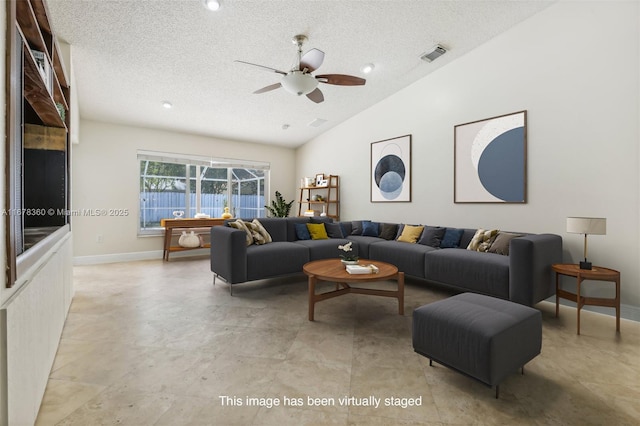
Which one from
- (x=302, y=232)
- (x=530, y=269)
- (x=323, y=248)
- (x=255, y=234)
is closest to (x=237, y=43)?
(x=255, y=234)

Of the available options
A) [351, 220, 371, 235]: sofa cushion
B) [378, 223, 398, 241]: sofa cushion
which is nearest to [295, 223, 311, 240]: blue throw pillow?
[351, 220, 371, 235]: sofa cushion

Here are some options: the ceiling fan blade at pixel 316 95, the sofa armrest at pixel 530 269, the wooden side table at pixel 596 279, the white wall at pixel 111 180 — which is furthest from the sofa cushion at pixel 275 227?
the wooden side table at pixel 596 279

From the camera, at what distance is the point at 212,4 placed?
108 inches

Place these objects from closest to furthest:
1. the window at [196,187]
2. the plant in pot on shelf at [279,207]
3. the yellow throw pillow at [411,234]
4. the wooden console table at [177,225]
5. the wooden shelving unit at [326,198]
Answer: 1. the yellow throw pillow at [411,234]
2. the wooden console table at [177,225]
3. the window at [196,187]
4. the wooden shelving unit at [326,198]
5. the plant in pot on shelf at [279,207]

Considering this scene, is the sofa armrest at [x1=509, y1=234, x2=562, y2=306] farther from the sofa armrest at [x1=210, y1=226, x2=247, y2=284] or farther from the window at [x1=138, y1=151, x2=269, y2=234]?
the window at [x1=138, y1=151, x2=269, y2=234]

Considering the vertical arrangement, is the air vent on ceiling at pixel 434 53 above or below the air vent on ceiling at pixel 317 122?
above

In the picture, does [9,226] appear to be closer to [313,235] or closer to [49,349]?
[49,349]

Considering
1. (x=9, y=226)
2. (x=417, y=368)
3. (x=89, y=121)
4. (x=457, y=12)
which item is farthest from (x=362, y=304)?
(x=89, y=121)

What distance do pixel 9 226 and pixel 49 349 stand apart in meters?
1.22

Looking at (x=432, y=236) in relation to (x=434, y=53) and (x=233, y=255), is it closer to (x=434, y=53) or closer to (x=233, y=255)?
(x=434, y=53)

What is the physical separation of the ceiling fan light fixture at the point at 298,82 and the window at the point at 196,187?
156 inches

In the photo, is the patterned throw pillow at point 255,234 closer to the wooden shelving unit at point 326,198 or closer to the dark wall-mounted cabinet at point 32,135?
the dark wall-mounted cabinet at point 32,135

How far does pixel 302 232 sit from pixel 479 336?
10.7 feet

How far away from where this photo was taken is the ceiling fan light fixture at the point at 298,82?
2.84 meters
